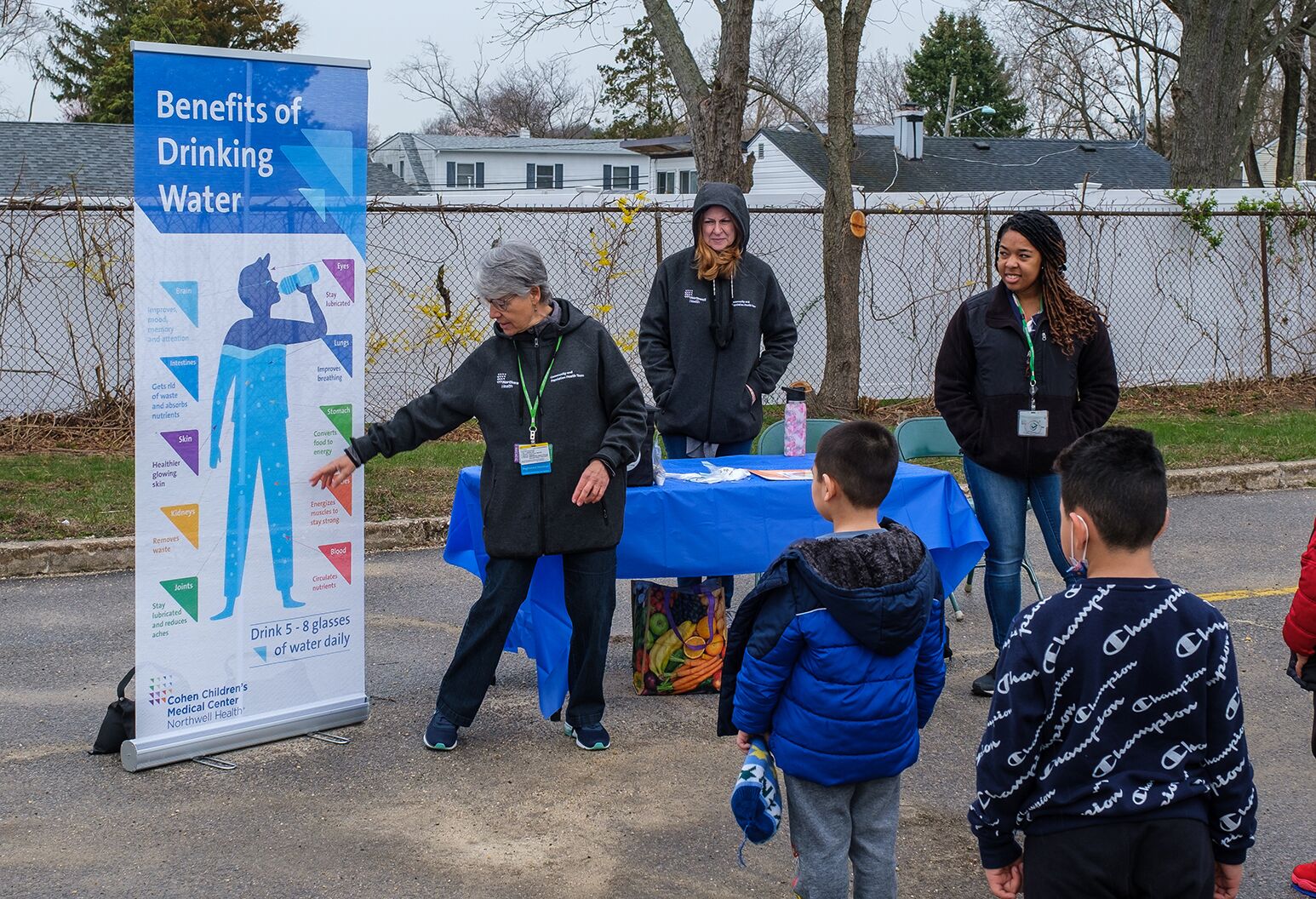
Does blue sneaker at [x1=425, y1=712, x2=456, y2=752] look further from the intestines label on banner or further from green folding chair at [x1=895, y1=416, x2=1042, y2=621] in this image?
green folding chair at [x1=895, y1=416, x2=1042, y2=621]

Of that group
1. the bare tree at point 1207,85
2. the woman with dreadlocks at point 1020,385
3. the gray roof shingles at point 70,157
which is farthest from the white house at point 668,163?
the woman with dreadlocks at point 1020,385

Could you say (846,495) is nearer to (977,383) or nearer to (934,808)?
(934,808)

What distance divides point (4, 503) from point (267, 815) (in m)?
5.33

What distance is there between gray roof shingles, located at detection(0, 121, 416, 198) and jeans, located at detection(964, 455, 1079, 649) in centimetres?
1519

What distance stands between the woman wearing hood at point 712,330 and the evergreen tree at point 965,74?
4473 cm

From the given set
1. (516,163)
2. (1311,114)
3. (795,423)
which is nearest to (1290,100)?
(1311,114)

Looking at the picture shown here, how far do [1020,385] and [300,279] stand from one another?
286 centimetres

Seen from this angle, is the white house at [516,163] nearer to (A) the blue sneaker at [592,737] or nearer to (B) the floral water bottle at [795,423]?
(B) the floral water bottle at [795,423]

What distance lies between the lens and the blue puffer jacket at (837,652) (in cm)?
302

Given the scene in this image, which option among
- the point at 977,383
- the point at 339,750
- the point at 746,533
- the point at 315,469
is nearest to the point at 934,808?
the point at 746,533

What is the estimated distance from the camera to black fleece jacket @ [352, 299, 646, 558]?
4.71 meters

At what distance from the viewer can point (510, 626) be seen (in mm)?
4949

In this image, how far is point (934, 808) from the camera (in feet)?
14.6

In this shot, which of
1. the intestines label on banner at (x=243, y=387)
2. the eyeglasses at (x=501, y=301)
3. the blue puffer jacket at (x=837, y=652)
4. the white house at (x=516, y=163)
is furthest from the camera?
the white house at (x=516, y=163)
